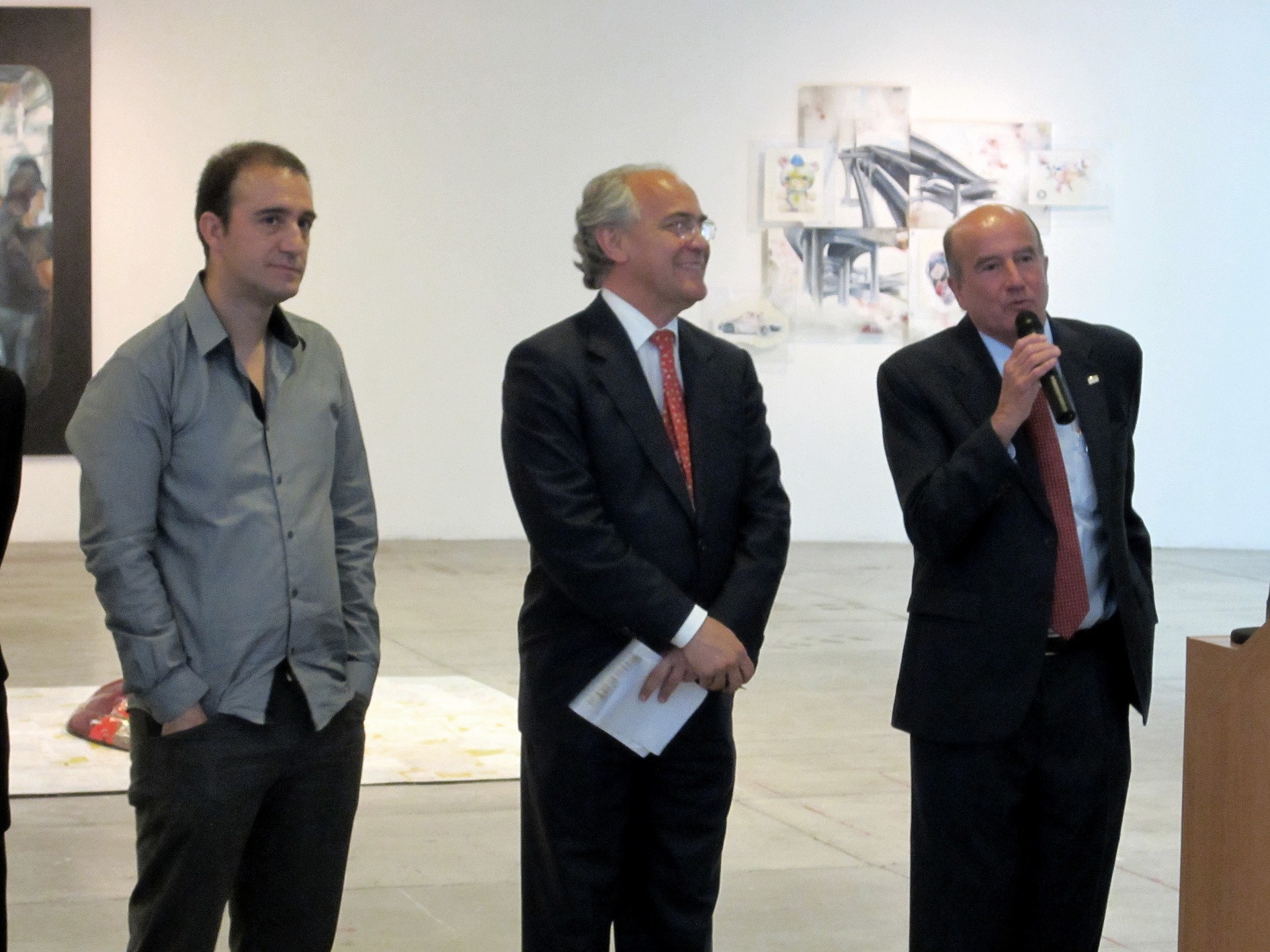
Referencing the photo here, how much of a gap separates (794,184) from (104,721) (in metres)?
6.71

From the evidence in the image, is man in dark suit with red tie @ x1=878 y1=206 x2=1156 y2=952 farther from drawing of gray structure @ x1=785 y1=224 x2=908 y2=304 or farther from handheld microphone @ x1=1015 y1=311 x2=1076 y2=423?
drawing of gray structure @ x1=785 y1=224 x2=908 y2=304

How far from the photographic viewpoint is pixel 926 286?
11.1 m

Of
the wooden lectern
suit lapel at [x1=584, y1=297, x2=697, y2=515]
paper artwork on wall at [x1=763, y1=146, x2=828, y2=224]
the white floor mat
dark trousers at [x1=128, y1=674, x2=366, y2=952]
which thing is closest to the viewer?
the wooden lectern

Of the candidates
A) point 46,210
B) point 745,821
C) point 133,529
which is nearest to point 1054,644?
point 133,529

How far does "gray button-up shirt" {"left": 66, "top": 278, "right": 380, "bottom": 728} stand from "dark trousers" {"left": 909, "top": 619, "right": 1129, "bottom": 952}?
1092 millimetres

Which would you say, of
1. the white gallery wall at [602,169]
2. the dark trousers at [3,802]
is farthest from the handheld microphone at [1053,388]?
the white gallery wall at [602,169]

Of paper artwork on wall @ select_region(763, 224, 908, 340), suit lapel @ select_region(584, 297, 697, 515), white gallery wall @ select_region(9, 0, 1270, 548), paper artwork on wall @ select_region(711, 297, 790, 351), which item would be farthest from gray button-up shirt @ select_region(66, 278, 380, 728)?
paper artwork on wall @ select_region(763, 224, 908, 340)

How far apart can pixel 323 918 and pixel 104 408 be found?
923mm

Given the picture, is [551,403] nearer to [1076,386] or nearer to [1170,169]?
[1076,386]

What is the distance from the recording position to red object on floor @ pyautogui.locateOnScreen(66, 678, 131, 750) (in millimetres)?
5574

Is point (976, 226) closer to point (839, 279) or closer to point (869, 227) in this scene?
point (839, 279)

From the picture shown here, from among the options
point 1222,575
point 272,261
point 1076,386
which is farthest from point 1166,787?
point 1222,575

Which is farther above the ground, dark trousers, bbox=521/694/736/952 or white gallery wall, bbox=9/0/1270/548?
white gallery wall, bbox=9/0/1270/548

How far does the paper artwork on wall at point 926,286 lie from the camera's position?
36.3 ft
